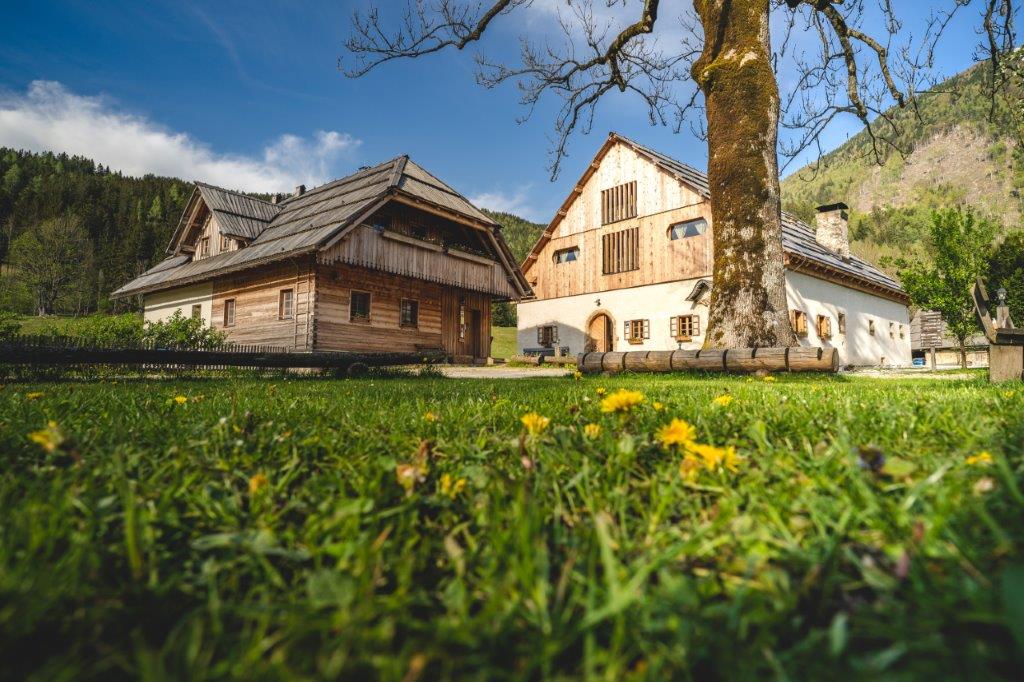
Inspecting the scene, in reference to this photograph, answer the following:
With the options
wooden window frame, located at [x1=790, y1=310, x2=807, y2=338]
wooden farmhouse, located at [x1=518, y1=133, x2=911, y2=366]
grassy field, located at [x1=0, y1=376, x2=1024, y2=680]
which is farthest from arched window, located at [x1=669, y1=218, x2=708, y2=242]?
grassy field, located at [x1=0, y1=376, x2=1024, y2=680]

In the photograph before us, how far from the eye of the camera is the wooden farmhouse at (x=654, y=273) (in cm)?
2014

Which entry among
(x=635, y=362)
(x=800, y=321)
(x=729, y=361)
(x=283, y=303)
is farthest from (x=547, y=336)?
(x=729, y=361)

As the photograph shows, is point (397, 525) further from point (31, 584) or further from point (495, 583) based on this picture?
point (31, 584)

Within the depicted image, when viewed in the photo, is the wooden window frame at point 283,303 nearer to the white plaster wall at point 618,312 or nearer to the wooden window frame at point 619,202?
the white plaster wall at point 618,312

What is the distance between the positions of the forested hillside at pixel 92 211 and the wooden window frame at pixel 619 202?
197 ft

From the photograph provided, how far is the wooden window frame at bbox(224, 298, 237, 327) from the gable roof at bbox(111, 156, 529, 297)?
121cm

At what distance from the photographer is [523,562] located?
78cm

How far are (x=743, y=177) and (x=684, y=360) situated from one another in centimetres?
309

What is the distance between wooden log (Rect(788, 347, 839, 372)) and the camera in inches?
263

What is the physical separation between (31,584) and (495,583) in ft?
2.06

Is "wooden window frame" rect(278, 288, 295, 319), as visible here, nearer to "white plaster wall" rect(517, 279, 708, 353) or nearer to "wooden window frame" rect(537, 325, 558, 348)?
"white plaster wall" rect(517, 279, 708, 353)

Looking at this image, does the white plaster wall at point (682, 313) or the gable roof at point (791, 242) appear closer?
the gable roof at point (791, 242)

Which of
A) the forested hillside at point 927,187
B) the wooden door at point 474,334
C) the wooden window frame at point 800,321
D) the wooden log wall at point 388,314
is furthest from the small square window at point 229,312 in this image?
the forested hillside at point 927,187

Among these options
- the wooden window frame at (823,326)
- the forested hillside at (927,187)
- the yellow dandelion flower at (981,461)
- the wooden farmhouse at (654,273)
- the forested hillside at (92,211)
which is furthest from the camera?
the forested hillside at (927,187)
